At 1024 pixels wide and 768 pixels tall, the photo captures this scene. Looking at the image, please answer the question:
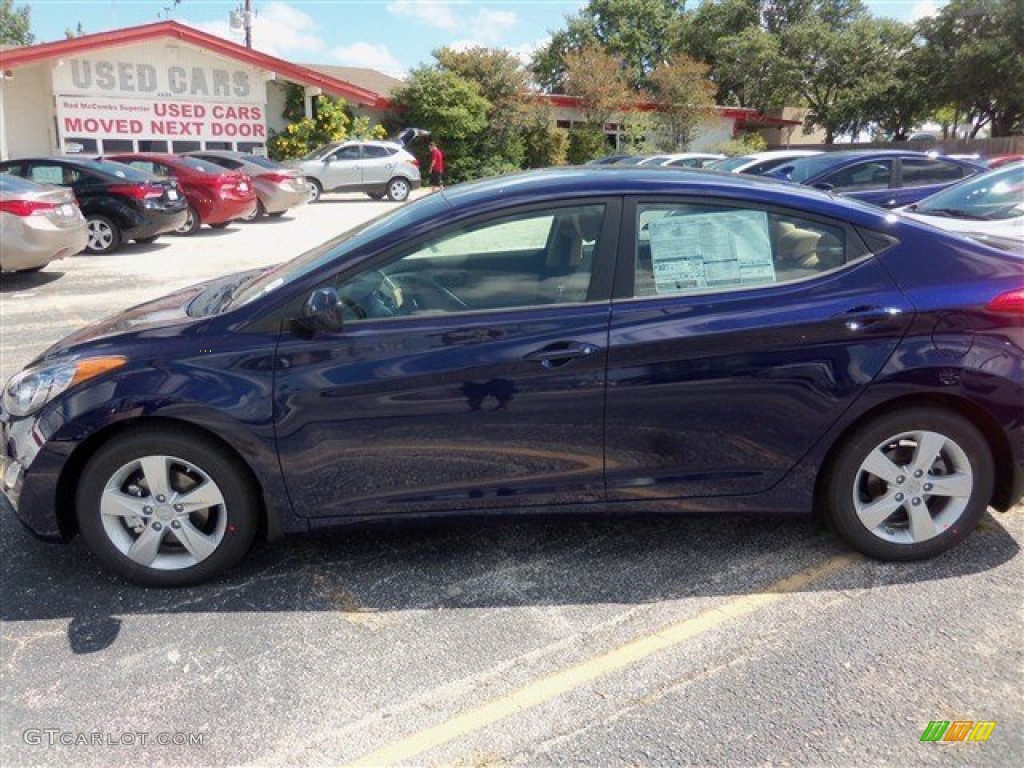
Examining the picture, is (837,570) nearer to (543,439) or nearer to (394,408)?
(543,439)

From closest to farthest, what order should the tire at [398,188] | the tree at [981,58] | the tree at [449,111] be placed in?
the tire at [398,188] → the tree at [449,111] → the tree at [981,58]

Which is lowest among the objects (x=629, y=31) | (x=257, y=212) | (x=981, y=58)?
(x=257, y=212)

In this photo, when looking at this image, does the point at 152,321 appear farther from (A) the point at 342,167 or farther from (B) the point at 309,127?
(B) the point at 309,127

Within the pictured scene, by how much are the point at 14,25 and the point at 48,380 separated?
3328 inches

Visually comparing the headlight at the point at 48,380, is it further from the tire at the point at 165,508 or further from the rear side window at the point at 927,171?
the rear side window at the point at 927,171

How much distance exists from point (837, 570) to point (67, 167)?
1302cm

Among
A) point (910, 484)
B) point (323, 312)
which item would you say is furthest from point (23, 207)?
point (910, 484)

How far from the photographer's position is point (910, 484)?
342cm

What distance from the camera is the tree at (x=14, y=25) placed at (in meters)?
70.6

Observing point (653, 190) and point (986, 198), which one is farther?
point (986, 198)

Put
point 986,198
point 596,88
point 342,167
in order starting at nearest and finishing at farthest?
point 986,198 < point 342,167 < point 596,88

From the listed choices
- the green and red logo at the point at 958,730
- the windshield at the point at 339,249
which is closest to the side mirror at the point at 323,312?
the windshield at the point at 339,249

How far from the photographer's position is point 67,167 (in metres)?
12.9

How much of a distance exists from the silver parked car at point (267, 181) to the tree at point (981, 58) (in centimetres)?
3244
